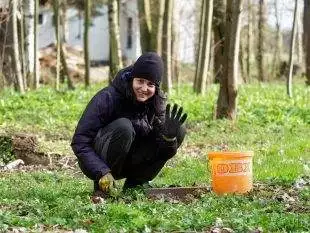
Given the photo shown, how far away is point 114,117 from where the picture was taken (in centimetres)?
773

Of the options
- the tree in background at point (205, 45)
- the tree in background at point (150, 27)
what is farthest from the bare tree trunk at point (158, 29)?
the tree in background at point (205, 45)

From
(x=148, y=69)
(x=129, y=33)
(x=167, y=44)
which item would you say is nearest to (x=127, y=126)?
(x=148, y=69)

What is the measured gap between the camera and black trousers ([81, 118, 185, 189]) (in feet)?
24.7

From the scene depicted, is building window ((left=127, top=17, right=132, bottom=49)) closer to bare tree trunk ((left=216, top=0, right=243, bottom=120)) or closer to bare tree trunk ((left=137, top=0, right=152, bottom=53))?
bare tree trunk ((left=137, top=0, right=152, bottom=53))

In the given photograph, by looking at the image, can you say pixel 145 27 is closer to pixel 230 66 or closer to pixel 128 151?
pixel 230 66

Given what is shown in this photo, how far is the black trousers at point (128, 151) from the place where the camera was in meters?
7.54

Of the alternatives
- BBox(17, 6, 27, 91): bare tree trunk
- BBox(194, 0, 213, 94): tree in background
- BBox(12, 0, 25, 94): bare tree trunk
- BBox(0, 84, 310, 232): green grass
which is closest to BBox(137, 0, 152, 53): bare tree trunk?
BBox(194, 0, 213, 94): tree in background

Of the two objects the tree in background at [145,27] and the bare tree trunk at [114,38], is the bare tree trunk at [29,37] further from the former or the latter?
the tree in background at [145,27]

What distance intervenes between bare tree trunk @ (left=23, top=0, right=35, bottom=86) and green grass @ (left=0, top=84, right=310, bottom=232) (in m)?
5.40

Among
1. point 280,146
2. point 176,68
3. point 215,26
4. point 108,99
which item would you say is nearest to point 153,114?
point 108,99

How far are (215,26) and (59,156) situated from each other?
724 inches

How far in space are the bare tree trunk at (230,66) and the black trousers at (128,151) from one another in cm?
807

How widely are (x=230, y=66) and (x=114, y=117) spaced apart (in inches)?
338

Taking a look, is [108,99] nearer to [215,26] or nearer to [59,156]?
[59,156]
